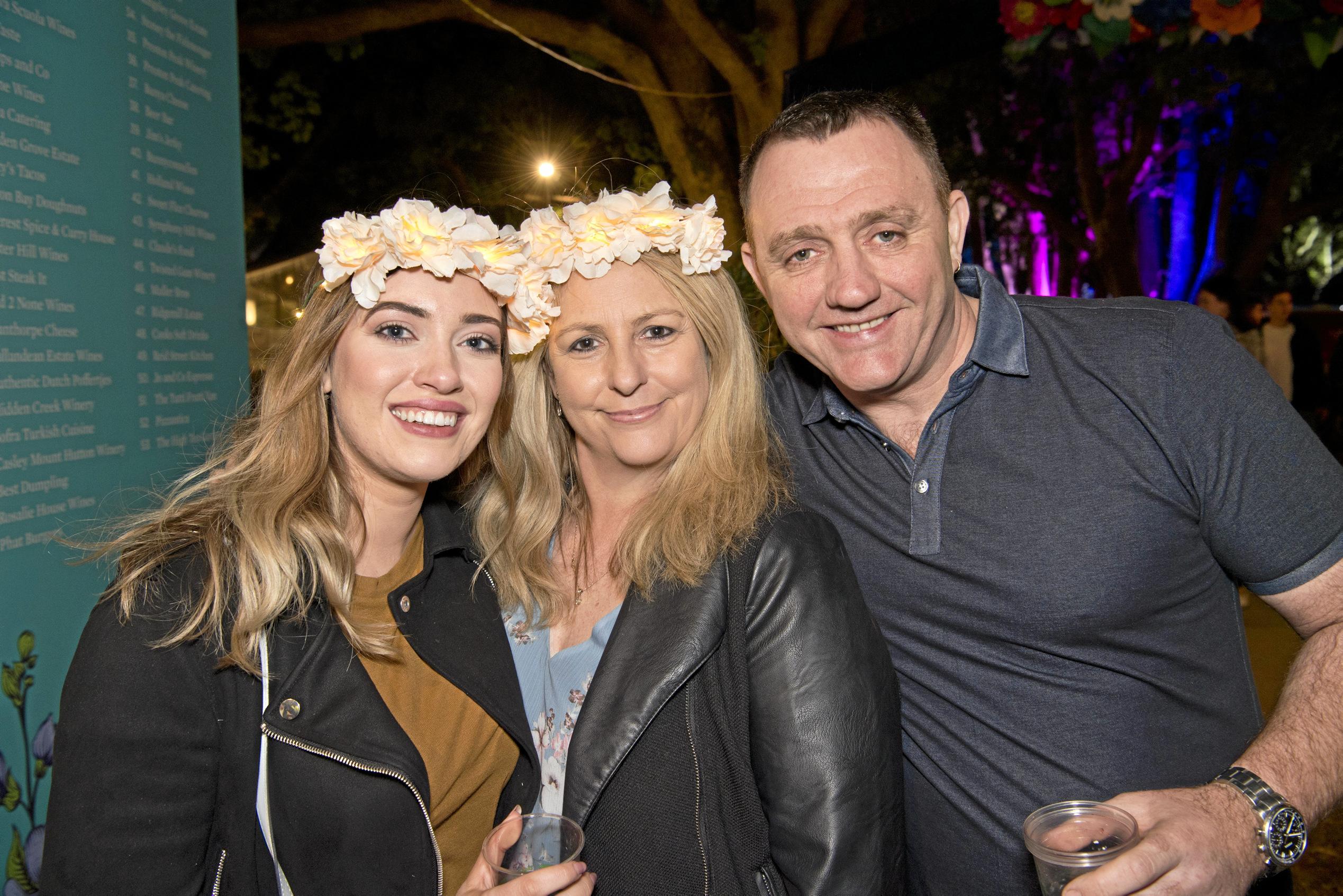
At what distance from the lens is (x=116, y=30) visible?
9.01ft

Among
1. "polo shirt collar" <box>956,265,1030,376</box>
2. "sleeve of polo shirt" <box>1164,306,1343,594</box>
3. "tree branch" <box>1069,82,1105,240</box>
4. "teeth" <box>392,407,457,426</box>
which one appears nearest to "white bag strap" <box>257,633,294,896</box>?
"teeth" <box>392,407,457,426</box>

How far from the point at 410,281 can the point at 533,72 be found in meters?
7.20

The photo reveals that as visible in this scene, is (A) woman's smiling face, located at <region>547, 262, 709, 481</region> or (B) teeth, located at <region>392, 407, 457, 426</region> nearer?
(B) teeth, located at <region>392, 407, 457, 426</region>

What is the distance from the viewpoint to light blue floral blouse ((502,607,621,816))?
1.93 meters

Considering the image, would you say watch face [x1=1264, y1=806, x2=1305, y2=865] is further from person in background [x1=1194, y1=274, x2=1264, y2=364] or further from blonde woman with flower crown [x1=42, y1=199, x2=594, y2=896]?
person in background [x1=1194, y1=274, x2=1264, y2=364]

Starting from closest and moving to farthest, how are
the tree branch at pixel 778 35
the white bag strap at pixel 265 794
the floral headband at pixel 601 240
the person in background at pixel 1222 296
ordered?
the white bag strap at pixel 265 794 → the floral headband at pixel 601 240 → the tree branch at pixel 778 35 → the person in background at pixel 1222 296

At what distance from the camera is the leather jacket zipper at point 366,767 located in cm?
168

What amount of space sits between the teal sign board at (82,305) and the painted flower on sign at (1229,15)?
3939 millimetres

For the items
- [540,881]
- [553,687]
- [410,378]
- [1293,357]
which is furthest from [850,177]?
[1293,357]

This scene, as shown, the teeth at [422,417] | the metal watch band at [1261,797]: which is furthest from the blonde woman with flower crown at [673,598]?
the metal watch band at [1261,797]

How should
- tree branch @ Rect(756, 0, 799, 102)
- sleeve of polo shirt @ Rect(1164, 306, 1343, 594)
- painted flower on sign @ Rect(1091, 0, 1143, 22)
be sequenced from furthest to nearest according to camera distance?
tree branch @ Rect(756, 0, 799, 102) → painted flower on sign @ Rect(1091, 0, 1143, 22) → sleeve of polo shirt @ Rect(1164, 306, 1343, 594)

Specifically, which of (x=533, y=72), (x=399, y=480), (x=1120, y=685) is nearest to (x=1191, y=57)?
(x=533, y=72)

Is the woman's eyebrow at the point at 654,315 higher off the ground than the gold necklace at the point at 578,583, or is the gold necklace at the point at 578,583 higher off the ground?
the woman's eyebrow at the point at 654,315

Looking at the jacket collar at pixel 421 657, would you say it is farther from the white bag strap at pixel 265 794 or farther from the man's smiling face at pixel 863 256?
the man's smiling face at pixel 863 256
